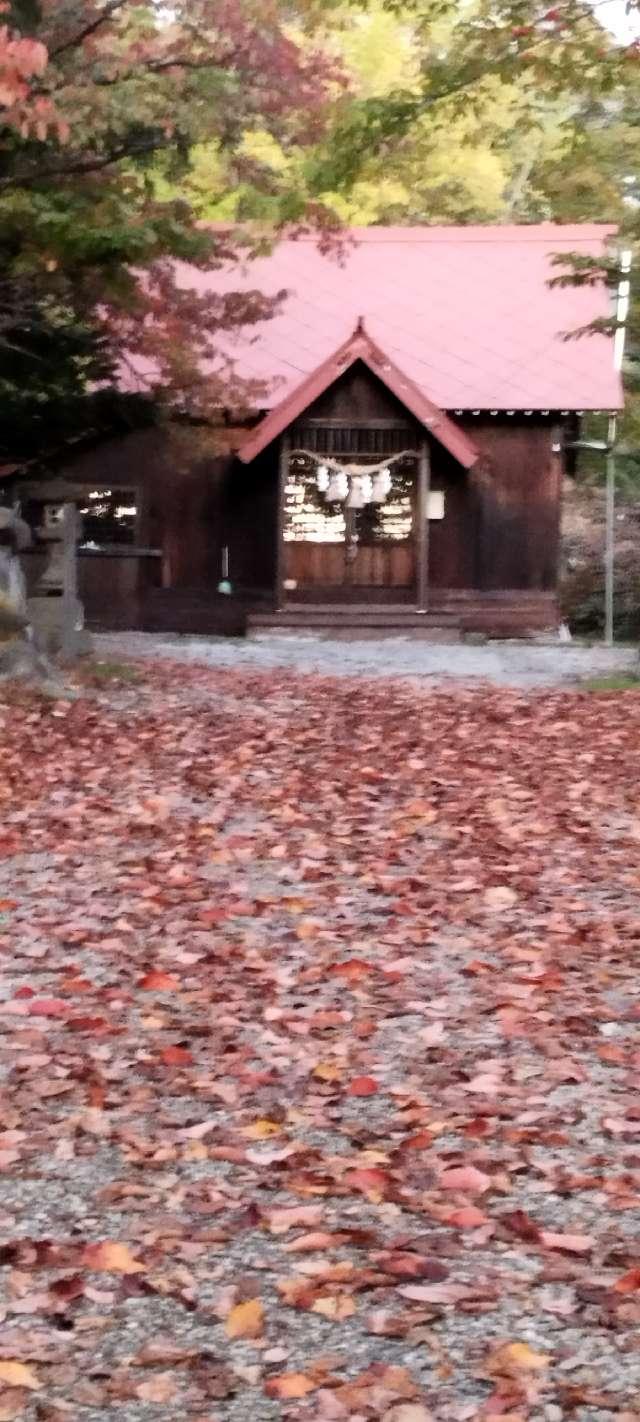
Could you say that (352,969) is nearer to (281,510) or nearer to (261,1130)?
(261,1130)

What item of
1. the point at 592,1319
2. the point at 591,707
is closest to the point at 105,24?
the point at 591,707

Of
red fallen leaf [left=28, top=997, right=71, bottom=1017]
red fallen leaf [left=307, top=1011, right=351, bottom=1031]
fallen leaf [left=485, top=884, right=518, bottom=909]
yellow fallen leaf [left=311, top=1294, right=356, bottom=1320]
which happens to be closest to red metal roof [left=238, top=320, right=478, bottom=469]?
fallen leaf [left=485, top=884, right=518, bottom=909]

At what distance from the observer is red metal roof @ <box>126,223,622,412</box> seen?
23.1 meters

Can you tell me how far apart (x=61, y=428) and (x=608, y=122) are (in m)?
7.06

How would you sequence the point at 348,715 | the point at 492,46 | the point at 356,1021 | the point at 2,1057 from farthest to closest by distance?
the point at 348,715, the point at 492,46, the point at 356,1021, the point at 2,1057

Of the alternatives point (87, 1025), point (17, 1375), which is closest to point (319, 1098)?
point (87, 1025)

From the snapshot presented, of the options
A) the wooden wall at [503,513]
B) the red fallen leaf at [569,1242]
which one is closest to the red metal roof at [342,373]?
the wooden wall at [503,513]

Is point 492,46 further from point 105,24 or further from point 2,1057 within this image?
point 2,1057

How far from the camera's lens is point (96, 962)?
259 inches

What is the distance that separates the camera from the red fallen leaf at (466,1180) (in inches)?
170

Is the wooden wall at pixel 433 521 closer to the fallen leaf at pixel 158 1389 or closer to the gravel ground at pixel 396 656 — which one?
the gravel ground at pixel 396 656

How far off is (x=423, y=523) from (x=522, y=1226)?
18.7m

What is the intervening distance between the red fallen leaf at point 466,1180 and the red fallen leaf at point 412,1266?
440 mm

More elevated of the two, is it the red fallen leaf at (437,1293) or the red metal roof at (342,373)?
the red metal roof at (342,373)
